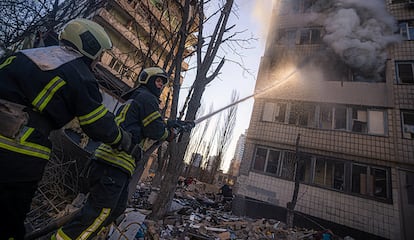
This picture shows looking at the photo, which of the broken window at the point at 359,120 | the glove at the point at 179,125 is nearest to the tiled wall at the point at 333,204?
the broken window at the point at 359,120

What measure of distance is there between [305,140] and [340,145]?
58.1 inches

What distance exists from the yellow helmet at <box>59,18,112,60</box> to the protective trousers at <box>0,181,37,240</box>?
1.14 meters

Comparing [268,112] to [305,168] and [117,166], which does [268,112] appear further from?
[117,166]

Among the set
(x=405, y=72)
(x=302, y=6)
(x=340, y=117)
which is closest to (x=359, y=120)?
(x=340, y=117)

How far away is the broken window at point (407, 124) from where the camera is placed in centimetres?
887

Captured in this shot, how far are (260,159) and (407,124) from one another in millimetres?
6682

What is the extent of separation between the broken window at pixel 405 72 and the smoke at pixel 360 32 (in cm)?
69

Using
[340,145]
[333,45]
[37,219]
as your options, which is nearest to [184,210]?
[37,219]

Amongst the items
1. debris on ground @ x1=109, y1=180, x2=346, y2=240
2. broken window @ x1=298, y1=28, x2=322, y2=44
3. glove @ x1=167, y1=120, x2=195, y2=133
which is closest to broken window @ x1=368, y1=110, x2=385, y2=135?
broken window @ x1=298, y1=28, x2=322, y2=44

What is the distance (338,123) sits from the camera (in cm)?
1006

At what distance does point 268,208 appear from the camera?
937 centimetres

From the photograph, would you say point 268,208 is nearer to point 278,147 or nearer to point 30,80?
point 278,147

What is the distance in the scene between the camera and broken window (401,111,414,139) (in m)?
8.87

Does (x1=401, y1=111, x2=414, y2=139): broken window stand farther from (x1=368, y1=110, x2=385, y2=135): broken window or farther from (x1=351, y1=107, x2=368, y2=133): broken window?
(x1=351, y1=107, x2=368, y2=133): broken window
